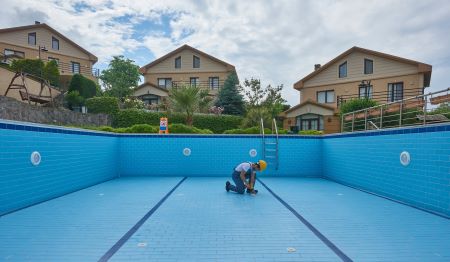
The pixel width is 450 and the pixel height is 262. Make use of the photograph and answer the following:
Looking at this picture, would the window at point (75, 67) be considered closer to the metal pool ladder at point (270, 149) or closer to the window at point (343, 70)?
the window at point (343, 70)

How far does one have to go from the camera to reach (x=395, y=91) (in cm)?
2202

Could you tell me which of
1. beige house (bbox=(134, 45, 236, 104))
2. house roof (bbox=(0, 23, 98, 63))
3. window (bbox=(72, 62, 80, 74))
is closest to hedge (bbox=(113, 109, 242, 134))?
beige house (bbox=(134, 45, 236, 104))

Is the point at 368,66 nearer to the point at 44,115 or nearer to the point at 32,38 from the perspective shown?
the point at 44,115

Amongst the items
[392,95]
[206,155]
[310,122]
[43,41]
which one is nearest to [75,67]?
[43,41]

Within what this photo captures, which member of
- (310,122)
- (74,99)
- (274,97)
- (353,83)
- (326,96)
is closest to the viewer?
(74,99)

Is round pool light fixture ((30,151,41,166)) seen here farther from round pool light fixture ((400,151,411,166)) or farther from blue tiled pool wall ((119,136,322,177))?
round pool light fixture ((400,151,411,166))

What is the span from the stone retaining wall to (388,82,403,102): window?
75.6ft

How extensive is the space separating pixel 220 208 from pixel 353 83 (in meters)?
22.9

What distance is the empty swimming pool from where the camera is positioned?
3.25m

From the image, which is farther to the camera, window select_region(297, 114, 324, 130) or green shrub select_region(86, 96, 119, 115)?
window select_region(297, 114, 324, 130)

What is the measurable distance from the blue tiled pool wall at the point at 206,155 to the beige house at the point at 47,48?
24334 millimetres

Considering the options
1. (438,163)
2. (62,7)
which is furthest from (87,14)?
(438,163)

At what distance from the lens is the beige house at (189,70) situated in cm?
3020

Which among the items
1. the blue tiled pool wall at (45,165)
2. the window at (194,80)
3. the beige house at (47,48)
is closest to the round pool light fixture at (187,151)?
the blue tiled pool wall at (45,165)
